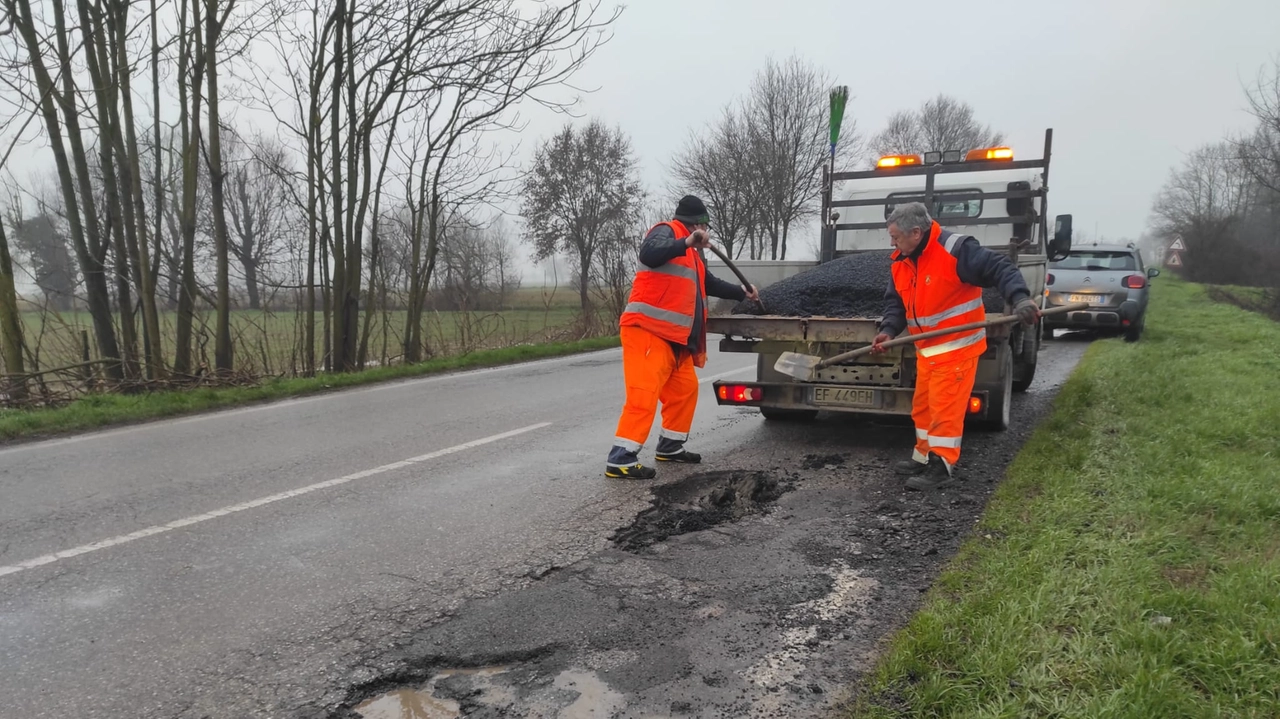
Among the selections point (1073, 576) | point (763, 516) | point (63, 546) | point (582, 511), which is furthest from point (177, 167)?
point (1073, 576)

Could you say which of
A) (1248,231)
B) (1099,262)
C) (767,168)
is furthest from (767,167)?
(1248,231)

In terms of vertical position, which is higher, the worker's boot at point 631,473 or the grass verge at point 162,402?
the grass verge at point 162,402

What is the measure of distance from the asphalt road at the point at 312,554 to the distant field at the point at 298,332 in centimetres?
301

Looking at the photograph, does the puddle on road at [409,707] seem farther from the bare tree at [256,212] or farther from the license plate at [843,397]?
the bare tree at [256,212]

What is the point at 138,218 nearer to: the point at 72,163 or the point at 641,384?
the point at 72,163

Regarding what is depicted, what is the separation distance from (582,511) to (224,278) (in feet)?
25.5

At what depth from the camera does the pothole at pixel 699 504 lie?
12.8ft

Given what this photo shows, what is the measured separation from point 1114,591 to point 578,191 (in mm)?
32685

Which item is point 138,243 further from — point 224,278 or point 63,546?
point 63,546

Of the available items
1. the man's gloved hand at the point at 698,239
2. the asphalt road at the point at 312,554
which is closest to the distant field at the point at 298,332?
the asphalt road at the point at 312,554

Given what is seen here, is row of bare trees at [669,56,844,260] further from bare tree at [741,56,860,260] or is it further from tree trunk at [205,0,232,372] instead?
tree trunk at [205,0,232,372]

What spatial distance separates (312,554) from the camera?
363cm

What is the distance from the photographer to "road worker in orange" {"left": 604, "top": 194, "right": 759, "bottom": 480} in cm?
495

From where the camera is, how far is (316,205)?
11547 mm
